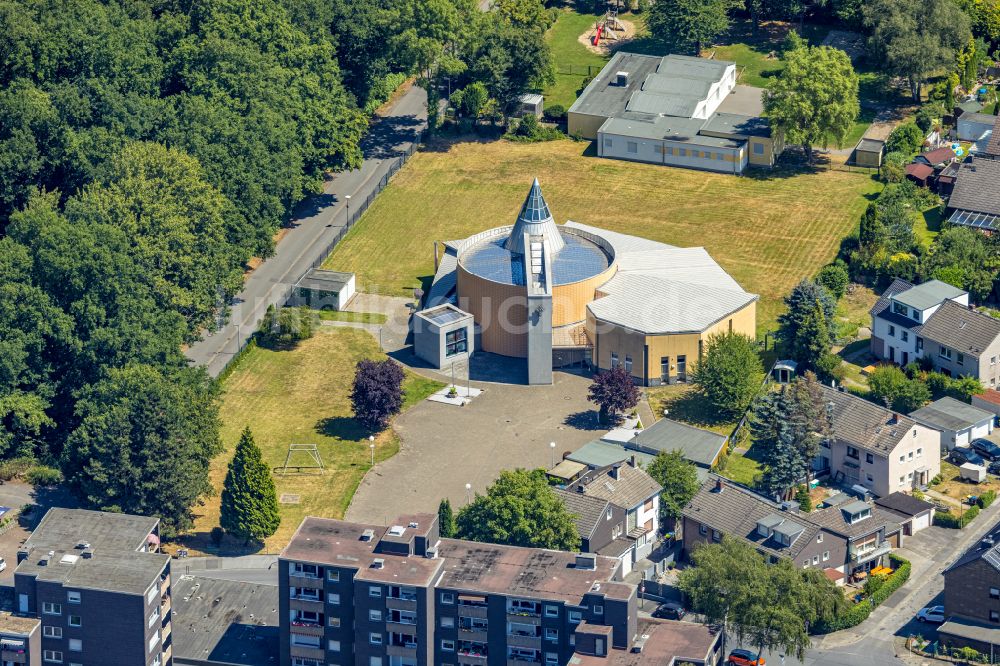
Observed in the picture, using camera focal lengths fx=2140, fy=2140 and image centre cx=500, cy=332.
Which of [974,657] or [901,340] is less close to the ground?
[901,340]

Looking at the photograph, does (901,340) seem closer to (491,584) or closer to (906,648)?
(906,648)

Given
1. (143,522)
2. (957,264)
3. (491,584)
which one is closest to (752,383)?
(957,264)

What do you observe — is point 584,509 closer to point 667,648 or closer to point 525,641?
point 525,641

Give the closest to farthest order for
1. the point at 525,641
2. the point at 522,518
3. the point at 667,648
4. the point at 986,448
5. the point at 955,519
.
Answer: the point at 667,648, the point at 525,641, the point at 522,518, the point at 955,519, the point at 986,448

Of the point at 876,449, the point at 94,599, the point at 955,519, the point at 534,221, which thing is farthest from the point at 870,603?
the point at 94,599

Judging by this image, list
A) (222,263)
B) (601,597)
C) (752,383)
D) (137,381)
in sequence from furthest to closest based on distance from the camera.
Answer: (222,263)
(752,383)
(137,381)
(601,597)

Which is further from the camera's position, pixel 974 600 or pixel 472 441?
pixel 472 441
